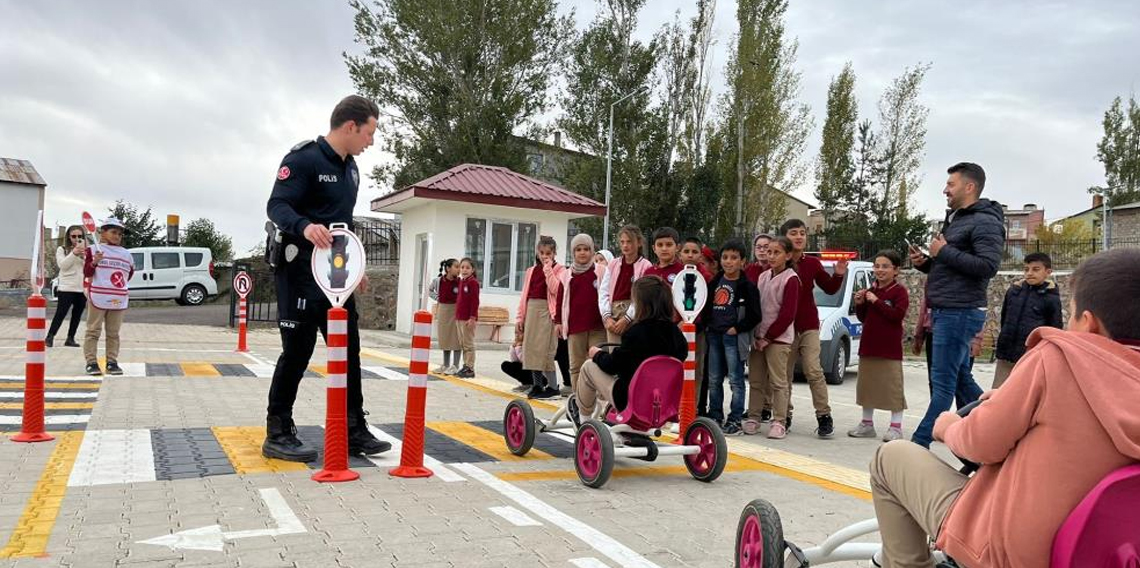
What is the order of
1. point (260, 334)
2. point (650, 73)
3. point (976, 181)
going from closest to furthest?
point (976, 181)
point (260, 334)
point (650, 73)

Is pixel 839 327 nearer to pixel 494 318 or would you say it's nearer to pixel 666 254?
pixel 666 254

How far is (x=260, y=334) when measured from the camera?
19.8m

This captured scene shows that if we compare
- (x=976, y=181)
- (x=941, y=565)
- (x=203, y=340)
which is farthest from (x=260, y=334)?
(x=941, y=565)

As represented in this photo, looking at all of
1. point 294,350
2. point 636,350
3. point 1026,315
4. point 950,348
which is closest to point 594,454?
point 636,350

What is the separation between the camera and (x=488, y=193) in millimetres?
19688

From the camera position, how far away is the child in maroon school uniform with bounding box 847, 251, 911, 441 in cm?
775

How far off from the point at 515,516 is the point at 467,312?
24.2 ft

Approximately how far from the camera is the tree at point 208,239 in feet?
171

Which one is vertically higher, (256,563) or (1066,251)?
(1066,251)

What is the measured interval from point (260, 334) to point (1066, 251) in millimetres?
27424

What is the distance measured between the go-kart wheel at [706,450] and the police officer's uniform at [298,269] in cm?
236

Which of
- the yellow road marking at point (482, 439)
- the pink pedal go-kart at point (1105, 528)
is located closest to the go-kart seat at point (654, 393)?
the yellow road marking at point (482, 439)

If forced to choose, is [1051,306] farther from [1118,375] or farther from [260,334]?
[260,334]

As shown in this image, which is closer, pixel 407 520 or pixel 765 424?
pixel 407 520
